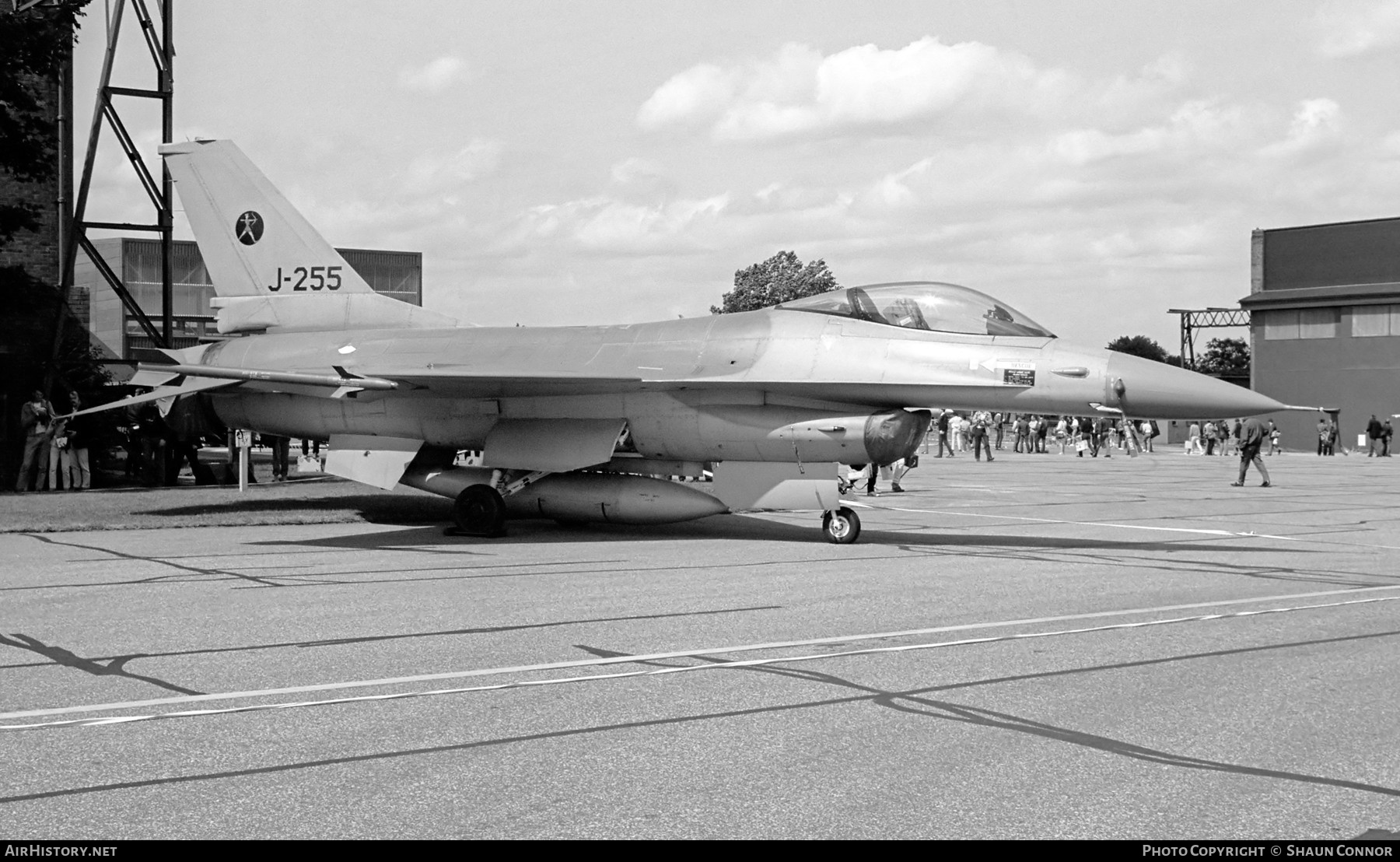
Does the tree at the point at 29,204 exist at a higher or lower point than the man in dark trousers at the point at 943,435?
higher

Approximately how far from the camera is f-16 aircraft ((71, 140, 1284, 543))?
12.8 metres

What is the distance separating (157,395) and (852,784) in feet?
39.4

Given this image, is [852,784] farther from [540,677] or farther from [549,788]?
[540,677]

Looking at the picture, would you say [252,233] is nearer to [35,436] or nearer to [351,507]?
[351,507]

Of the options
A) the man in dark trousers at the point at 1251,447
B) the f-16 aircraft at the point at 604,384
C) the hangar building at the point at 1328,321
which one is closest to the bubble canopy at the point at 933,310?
the f-16 aircraft at the point at 604,384

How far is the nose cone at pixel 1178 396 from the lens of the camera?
12.0 metres

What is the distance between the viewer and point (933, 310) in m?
13.2

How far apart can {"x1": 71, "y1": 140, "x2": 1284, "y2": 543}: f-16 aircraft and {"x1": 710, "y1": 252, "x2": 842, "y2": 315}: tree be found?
146 feet

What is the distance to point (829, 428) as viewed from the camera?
1335 cm

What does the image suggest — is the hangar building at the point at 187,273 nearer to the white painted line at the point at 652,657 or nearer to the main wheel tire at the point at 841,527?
the main wheel tire at the point at 841,527

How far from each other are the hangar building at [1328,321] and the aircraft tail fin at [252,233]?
51999 mm

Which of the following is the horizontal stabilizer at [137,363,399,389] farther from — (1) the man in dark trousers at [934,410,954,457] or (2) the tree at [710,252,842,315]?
(2) the tree at [710,252,842,315]

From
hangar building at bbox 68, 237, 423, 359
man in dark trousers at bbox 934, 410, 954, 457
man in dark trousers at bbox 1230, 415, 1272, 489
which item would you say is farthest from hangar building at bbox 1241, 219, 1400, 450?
hangar building at bbox 68, 237, 423, 359

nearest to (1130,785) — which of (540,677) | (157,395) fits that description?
(540,677)
